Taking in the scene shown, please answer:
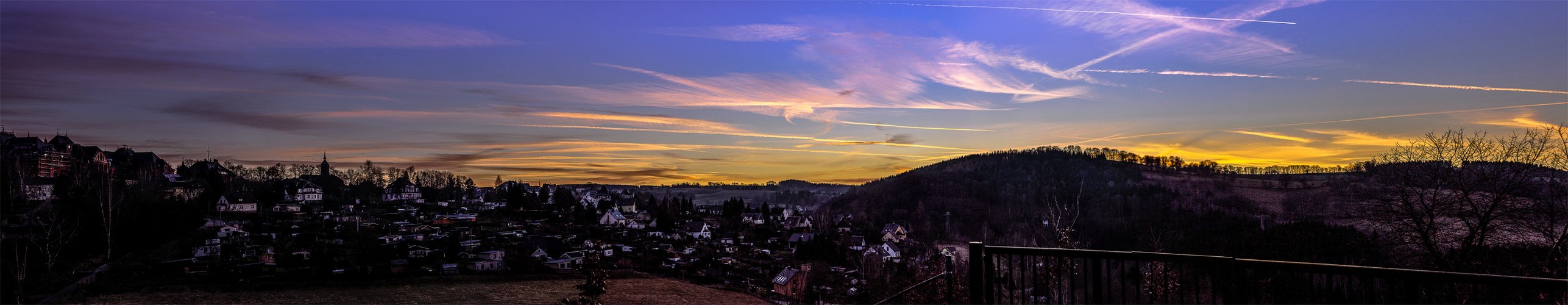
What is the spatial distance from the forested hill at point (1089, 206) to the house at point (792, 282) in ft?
31.8

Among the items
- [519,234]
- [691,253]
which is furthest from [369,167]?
[691,253]

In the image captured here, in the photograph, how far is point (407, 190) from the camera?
52.8 m

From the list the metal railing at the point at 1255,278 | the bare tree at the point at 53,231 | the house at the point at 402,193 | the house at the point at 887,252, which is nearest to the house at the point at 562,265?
the house at the point at 887,252

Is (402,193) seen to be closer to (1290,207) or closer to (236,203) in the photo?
(236,203)

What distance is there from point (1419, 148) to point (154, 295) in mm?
36141

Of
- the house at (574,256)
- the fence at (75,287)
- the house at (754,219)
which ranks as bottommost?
the house at (574,256)

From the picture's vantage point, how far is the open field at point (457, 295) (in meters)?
19.2

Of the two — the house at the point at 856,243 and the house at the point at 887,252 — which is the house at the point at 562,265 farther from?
the house at the point at 856,243

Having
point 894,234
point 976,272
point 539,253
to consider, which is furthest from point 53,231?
point 894,234

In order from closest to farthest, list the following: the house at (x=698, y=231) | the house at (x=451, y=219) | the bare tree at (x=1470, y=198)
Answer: the bare tree at (x=1470, y=198) → the house at (x=451, y=219) → the house at (x=698, y=231)

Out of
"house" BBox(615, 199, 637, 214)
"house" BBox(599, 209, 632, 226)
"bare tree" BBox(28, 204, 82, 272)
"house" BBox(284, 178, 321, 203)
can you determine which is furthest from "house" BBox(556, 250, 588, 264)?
"house" BBox(615, 199, 637, 214)

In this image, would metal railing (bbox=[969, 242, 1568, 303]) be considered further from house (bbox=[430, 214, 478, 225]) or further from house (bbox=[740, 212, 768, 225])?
house (bbox=[740, 212, 768, 225])

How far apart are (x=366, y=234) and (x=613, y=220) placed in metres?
23.2

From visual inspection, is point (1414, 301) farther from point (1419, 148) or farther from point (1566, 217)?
point (1419, 148)
